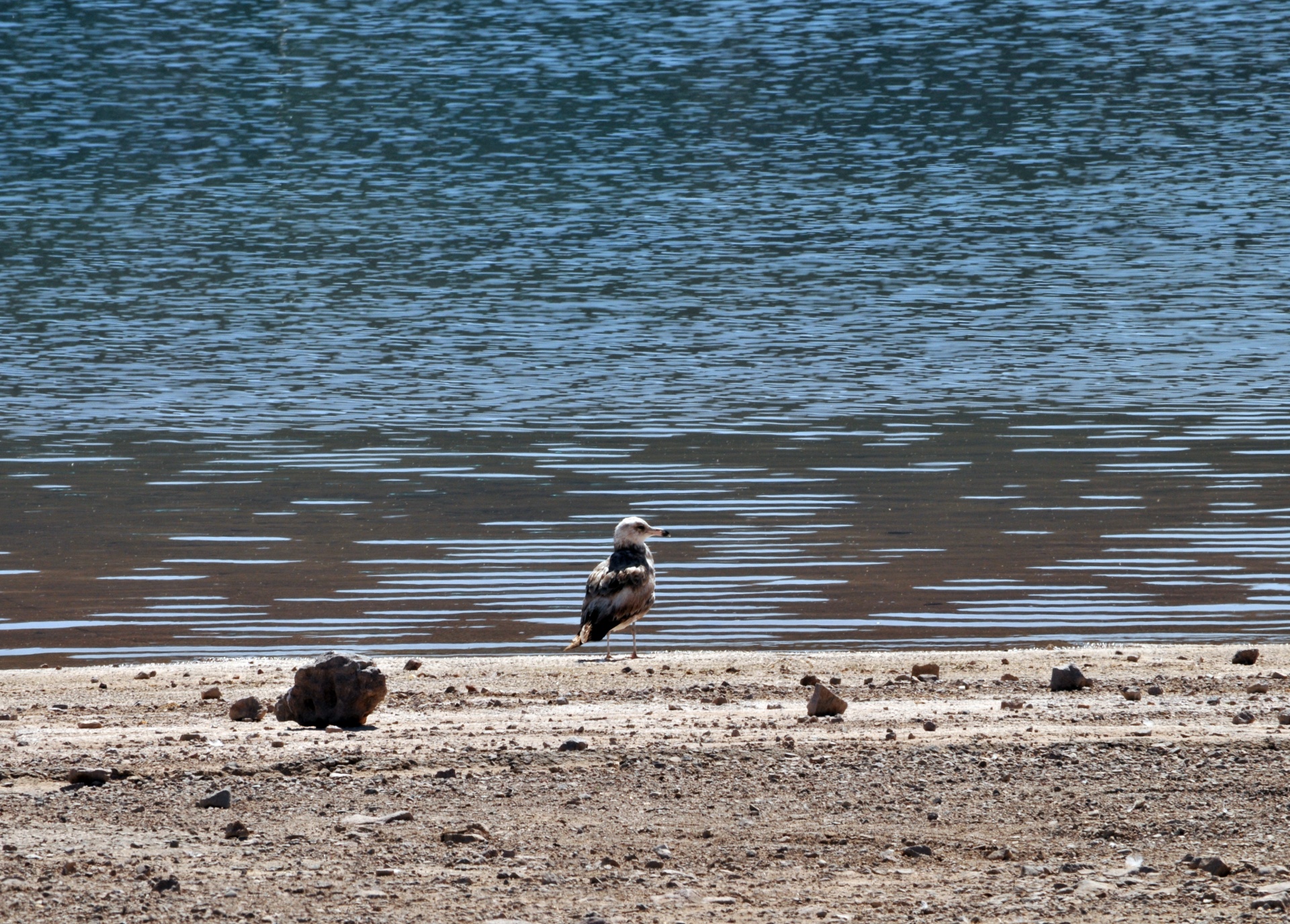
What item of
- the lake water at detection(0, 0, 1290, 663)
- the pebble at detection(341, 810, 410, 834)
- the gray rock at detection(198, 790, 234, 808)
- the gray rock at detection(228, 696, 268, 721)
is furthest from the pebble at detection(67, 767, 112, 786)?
the lake water at detection(0, 0, 1290, 663)

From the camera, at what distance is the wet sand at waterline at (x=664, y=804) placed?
22.9 ft

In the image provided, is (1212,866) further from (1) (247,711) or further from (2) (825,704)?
(1) (247,711)

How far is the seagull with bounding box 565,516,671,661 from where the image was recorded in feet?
43.2

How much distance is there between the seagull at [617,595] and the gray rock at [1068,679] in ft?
10.2

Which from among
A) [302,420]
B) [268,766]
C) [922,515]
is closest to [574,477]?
[922,515]

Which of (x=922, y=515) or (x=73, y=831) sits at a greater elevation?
(x=73, y=831)

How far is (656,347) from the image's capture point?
35406 mm

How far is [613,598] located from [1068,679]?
3.42 m

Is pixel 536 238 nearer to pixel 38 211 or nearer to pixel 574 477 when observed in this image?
pixel 38 211

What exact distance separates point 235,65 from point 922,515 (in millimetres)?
86683

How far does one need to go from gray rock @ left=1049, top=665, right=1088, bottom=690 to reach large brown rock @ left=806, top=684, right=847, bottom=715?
1.46m

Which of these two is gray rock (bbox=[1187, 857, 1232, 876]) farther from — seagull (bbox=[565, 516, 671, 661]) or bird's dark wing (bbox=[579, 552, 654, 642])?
bird's dark wing (bbox=[579, 552, 654, 642])

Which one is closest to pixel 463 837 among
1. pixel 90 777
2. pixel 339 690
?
pixel 90 777

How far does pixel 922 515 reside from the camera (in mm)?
18797
